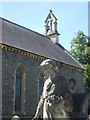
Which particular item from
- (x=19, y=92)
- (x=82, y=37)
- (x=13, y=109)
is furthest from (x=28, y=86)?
(x=82, y=37)

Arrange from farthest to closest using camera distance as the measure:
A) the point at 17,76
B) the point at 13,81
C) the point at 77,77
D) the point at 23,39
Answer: the point at 77,77 → the point at 23,39 → the point at 17,76 → the point at 13,81

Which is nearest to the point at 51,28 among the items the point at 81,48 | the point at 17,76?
the point at 81,48

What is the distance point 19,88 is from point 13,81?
1090mm

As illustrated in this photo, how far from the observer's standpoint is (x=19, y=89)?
17.8 metres

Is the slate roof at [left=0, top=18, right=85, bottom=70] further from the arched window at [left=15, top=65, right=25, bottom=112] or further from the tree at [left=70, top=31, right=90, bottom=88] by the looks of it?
the tree at [left=70, top=31, right=90, bottom=88]

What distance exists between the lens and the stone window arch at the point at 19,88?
17.4 metres

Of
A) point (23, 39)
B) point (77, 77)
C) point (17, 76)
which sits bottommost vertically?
point (17, 76)

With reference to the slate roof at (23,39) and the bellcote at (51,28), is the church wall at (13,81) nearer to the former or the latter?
the slate roof at (23,39)

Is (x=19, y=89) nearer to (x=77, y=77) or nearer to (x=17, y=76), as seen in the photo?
(x=17, y=76)

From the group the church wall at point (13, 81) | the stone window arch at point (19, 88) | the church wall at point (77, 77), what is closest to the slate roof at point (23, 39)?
the church wall at point (77, 77)

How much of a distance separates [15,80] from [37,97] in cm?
268

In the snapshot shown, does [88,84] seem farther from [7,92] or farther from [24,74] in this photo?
[7,92]

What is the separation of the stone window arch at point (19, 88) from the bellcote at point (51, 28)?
1170cm

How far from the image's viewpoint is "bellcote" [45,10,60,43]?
29.3 meters
